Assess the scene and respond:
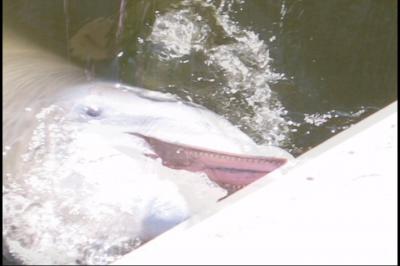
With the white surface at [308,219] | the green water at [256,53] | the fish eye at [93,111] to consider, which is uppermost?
the green water at [256,53]

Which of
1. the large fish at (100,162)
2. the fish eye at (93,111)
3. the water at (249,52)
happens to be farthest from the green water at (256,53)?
the fish eye at (93,111)

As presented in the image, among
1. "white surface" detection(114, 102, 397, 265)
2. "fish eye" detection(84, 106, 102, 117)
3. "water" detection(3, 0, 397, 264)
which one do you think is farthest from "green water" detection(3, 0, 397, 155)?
"white surface" detection(114, 102, 397, 265)

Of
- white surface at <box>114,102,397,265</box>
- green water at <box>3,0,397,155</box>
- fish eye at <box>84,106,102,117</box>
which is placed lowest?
white surface at <box>114,102,397,265</box>

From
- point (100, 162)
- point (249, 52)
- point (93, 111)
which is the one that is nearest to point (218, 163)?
point (100, 162)

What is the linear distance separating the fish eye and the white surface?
88 centimetres

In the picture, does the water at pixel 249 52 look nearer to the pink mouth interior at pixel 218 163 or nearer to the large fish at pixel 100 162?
the large fish at pixel 100 162

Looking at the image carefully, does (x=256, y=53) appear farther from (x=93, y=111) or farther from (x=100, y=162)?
(x=100, y=162)

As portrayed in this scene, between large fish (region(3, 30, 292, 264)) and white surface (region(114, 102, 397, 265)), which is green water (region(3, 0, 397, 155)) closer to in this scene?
large fish (region(3, 30, 292, 264))

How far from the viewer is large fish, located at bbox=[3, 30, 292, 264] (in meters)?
1.46

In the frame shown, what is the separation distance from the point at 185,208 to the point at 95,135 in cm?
48

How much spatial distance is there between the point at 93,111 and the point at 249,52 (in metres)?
0.70

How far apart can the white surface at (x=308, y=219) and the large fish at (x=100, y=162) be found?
264mm

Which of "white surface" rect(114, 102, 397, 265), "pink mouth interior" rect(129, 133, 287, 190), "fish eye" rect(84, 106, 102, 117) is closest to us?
"white surface" rect(114, 102, 397, 265)

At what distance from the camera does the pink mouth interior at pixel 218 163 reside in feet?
5.49
